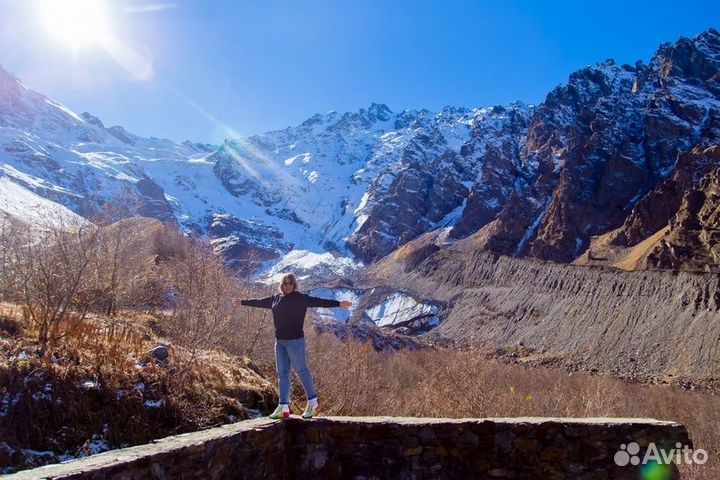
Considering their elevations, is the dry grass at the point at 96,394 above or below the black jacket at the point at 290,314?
below

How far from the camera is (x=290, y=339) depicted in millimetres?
7312

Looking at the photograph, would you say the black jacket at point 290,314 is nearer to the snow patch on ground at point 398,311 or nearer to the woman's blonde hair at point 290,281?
the woman's blonde hair at point 290,281

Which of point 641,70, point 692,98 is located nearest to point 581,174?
point 692,98

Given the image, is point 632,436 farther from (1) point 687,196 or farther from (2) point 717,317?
(1) point 687,196

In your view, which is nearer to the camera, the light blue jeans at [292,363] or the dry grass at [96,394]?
the dry grass at [96,394]

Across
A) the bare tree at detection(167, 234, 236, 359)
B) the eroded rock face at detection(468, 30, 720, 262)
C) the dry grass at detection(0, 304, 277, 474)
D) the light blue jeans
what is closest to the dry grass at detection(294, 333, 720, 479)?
the bare tree at detection(167, 234, 236, 359)

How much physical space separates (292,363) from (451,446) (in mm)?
2243

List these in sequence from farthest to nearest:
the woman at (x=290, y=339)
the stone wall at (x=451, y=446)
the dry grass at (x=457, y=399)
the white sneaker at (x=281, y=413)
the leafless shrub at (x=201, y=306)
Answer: the dry grass at (x=457, y=399), the leafless shrub at (x=201, y=306), the woman at (x=290, y=339), the white sneaker at (x=281, y=413), the stone wall at (x=451, y=446)

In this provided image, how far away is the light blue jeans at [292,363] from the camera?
288 inches

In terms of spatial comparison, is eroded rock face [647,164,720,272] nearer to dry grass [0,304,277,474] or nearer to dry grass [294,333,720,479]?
dry grass [294,333,720,479]

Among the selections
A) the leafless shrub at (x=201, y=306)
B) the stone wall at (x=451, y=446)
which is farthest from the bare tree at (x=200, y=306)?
the stone wall at (x=451, y=446)

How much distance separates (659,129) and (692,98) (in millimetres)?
11863

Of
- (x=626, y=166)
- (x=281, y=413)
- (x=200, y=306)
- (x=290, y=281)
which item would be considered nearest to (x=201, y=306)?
(x=200, y=306)

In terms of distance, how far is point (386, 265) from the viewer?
168750 millimetres
